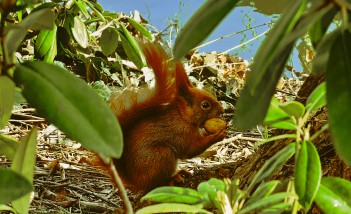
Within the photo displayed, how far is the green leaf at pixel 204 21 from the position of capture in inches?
18.0

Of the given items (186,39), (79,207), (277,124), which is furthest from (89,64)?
(186,39)

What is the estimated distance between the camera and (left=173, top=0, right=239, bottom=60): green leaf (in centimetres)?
46

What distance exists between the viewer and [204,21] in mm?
455

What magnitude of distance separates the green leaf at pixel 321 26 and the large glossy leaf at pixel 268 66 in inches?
4.4

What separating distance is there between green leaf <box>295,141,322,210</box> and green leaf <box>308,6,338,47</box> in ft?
0.39

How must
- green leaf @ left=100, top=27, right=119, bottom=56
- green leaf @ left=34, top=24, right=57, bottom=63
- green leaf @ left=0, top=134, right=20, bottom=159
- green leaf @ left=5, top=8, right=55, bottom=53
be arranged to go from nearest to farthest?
green leaf @ left=5, top=8, right=55, bottom=53 < green leaf @ left=0, top=134, right=20, bottom=159 < green leaf @ left=100, top=27, right=119, bottom=56 < green leaf @ left=34, top=24, right=57, bottom=63

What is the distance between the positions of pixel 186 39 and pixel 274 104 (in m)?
0.25

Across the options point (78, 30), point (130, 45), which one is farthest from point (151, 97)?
point (78, 30)

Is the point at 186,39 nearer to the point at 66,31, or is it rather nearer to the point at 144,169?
the point at 144,169

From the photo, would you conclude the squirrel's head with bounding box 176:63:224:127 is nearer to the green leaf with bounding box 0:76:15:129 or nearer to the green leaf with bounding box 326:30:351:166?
the green leaf with bounding box 0:76:15:129

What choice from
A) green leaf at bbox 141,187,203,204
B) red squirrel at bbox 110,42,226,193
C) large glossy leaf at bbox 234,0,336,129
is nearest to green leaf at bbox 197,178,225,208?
green leaf at bbox 141,187,203,204

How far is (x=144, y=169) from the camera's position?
198 centimetres

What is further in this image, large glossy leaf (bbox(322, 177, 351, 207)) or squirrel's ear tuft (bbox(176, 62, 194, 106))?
squirrel's ear tuft (bbox(176, 62, 194, 106))

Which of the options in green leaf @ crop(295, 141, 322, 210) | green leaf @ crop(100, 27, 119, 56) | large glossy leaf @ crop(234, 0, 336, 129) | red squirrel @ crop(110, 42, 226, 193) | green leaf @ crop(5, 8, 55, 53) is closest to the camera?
large glossy leaf @ crop(234, 0, 336, 129)
